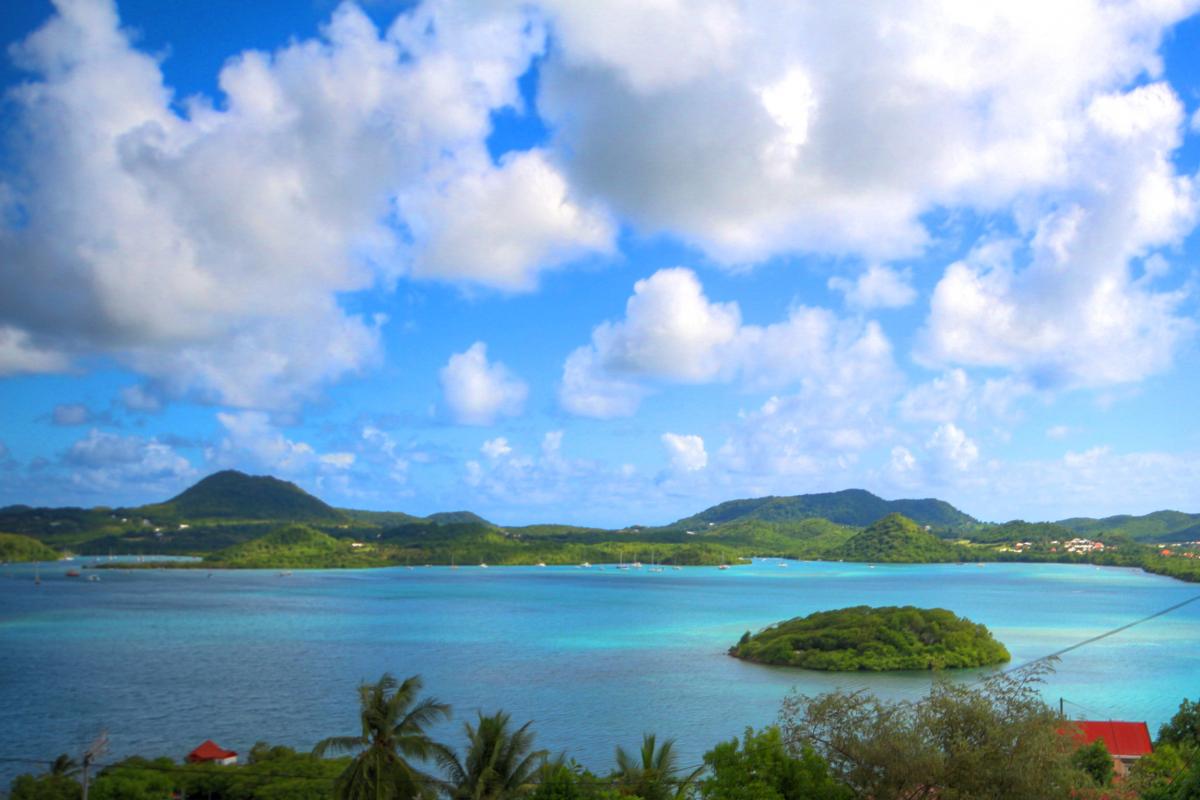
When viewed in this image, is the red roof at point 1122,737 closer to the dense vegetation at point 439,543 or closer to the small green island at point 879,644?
the small green island at point 879,644

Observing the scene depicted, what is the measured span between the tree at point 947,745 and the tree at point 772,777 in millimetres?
428

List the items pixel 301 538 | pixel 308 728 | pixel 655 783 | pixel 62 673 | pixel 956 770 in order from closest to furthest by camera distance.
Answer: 1. pixel 956 770
2. pixel 655 783
3. pixel 308 728
4. pixel 62 673
5. pixel 301 538

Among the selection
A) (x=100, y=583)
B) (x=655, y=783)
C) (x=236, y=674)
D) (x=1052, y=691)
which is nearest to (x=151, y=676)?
(x=236, y=674)

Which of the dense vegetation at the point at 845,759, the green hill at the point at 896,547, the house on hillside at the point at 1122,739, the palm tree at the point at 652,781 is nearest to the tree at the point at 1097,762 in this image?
the dense vegetation at the point at 845,759

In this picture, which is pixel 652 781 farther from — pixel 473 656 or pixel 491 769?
pixel 473 656

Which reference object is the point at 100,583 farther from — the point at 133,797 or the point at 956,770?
the point at 956,770

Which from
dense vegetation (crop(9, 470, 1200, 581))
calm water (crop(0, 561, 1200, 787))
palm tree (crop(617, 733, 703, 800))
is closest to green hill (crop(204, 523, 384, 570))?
dense vegetation (crop(9, 470, 1200, 581))

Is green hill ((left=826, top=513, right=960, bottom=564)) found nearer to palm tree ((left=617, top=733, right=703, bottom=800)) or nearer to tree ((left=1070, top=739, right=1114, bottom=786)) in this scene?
tree ((left=1070, top=739, right=1114, bottom=786))

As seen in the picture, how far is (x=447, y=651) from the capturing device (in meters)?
53.5

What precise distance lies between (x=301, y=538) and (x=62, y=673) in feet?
354

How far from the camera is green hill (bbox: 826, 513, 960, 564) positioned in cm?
17569

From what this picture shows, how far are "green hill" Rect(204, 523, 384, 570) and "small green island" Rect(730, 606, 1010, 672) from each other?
348 feet

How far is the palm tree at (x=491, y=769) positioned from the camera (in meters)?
16.1

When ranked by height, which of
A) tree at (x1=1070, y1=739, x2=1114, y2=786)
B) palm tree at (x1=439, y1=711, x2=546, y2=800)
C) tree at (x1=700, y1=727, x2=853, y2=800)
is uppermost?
tree at (x1=700, y1=727, x2=853, y2=800)
